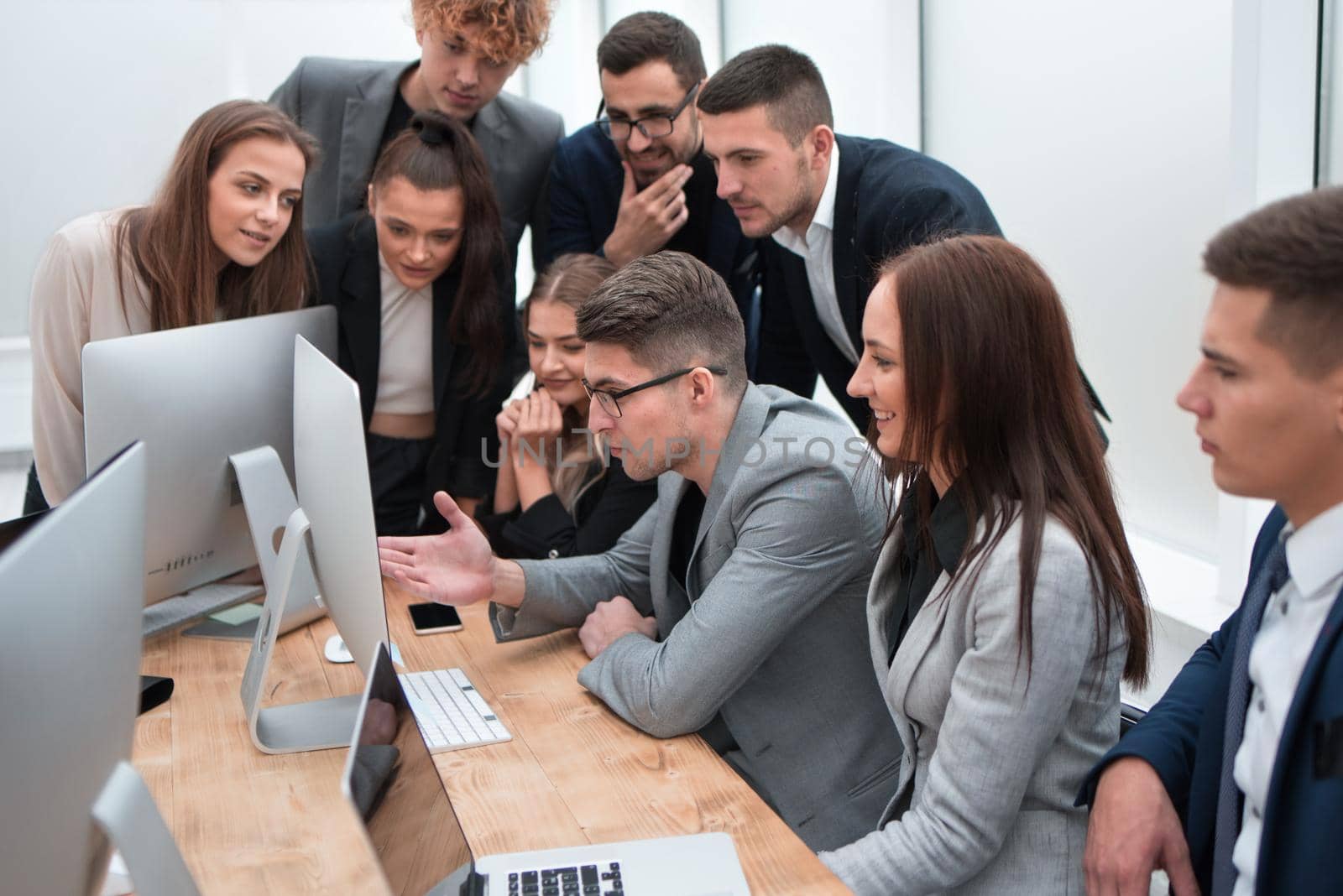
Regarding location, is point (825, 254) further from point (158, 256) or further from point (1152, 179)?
point (158, 256)

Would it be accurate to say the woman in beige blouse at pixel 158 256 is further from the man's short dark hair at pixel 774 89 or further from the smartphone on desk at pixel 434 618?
the man's short dark hair at pixel 774 89

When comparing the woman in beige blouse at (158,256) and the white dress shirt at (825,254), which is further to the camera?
the white dress shirt at (825,254)

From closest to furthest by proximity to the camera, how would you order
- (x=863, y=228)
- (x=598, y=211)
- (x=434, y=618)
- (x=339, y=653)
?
(x=339, y=653)
(x=434, y=618)
(x=863, y=228)
(x=598, y=211)

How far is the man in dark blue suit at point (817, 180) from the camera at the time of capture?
228 centimetres

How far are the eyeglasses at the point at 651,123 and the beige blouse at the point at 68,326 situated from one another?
3.55ft

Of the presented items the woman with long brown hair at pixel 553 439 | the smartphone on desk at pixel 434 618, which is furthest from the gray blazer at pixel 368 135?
the smartphone on desk at pixel 434 618

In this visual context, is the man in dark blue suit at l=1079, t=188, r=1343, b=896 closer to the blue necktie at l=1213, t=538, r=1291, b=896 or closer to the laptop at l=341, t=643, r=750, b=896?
the blue necktie at l=1213, t=538, r=1291, b=896

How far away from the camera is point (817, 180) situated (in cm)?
244

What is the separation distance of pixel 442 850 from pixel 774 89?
167cm

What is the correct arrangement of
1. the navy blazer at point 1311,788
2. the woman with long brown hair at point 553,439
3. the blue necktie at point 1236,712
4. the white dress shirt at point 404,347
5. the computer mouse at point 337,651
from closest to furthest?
the navy blazer at point 1311,788
the blue necktie at point 1236,712
the computer mouse at point 337,651
the woman with long brown hair at point 553,439
the white dress shirt at point 404,347

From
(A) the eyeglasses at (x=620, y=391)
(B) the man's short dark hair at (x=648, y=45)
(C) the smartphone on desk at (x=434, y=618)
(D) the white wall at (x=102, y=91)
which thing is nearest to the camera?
(A) the eyeglasses at (x=620, y=391)

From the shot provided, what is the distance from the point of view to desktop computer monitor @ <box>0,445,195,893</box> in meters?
0.77

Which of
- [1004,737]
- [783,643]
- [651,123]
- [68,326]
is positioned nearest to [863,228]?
[651,123]

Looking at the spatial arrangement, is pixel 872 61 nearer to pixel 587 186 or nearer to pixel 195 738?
pixel 587 186
